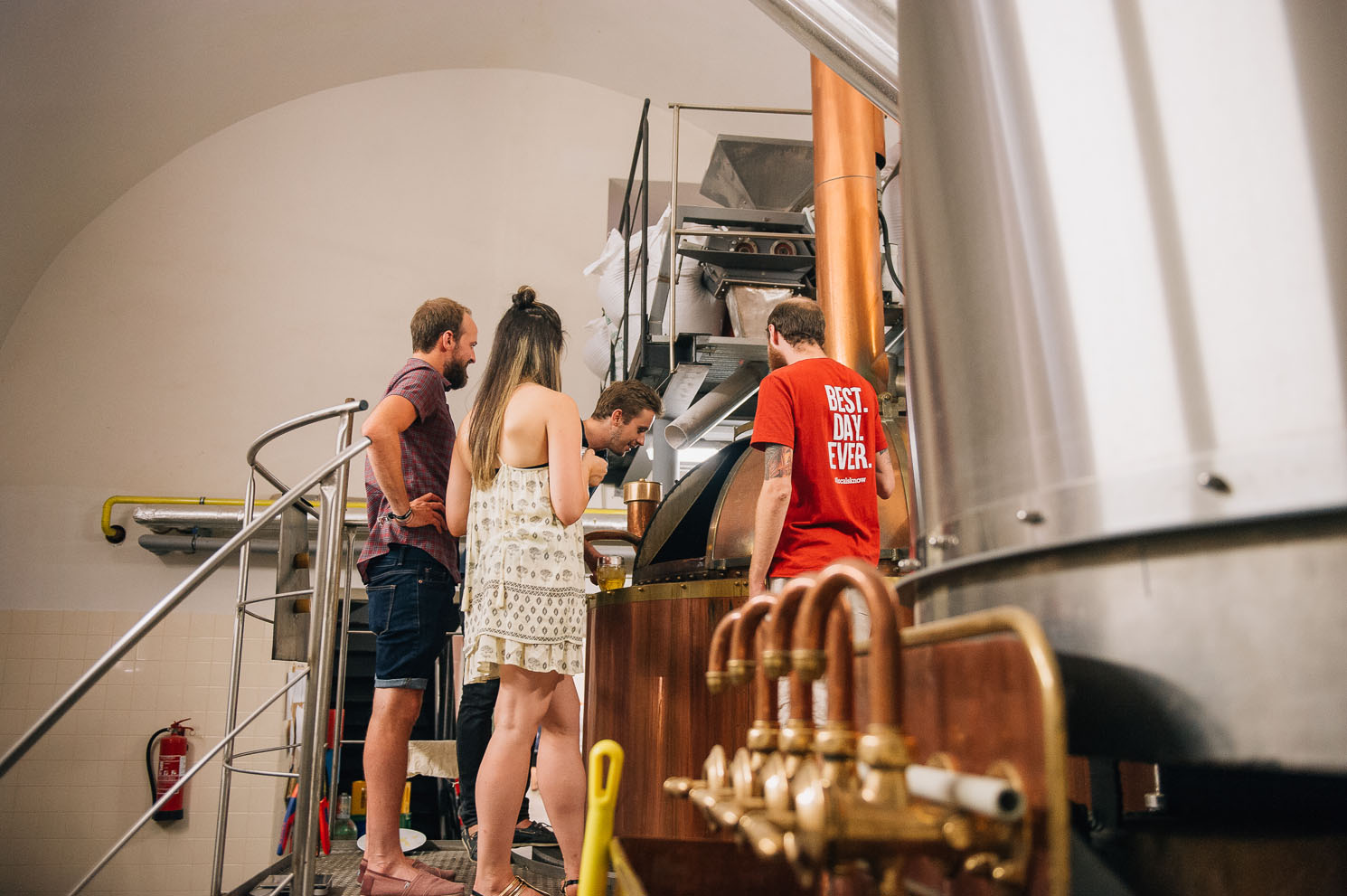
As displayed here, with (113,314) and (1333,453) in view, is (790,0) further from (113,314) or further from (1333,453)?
(113,314)

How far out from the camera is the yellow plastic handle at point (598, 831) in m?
0.87

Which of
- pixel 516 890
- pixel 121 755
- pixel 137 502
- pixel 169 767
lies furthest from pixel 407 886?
pixel 137 502

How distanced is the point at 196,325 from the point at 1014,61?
6759mm

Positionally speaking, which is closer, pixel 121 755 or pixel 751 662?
pixel 751 662

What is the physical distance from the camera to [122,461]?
6.29 meters

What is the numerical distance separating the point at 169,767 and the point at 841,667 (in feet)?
20.4

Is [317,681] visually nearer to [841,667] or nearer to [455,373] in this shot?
[455,373]

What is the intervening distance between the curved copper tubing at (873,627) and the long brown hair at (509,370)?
174 centimetres

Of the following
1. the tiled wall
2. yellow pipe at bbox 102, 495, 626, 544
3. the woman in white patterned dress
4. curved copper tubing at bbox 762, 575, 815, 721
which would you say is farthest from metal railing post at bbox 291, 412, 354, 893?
the tiled wall

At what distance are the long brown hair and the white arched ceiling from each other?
14.1 feet

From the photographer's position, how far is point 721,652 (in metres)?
0.86

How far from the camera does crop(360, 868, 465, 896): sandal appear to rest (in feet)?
7.84

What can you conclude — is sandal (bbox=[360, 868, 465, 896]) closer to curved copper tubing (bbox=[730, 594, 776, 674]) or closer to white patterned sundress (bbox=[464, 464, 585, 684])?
white patterned sundress (bbox=[464, 464, 585, 684])

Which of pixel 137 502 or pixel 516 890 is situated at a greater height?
pixel 137 502
